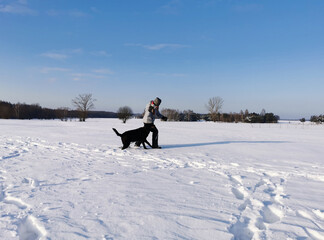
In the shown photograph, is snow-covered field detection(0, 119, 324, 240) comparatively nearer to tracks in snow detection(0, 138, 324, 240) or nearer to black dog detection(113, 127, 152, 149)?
tracks in snow detection(0, 138, 324, 240)

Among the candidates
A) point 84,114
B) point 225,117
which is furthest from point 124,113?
point 225,117

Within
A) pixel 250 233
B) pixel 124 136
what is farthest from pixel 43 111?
pixel 250 233

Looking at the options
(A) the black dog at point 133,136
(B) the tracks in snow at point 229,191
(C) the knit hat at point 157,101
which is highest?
(C) the knit hat at point 157,101

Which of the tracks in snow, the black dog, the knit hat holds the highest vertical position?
the knit hat

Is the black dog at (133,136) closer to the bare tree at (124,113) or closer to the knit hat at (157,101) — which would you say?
the knit hat at (157,101)

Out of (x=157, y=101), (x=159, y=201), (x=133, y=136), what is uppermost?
(x=157, y=101)

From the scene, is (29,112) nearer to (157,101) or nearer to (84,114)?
(84,114)

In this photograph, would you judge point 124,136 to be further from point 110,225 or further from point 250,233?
point 250,233

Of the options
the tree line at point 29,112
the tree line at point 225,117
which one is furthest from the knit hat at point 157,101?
the tree line at point 225,117

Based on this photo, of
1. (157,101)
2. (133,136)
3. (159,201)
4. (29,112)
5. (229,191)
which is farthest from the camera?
(29,112)

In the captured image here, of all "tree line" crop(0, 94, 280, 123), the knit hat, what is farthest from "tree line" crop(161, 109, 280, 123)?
the knit hat

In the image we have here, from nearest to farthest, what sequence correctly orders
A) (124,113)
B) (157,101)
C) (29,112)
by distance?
(157,101) < (124,113) < (29,112)

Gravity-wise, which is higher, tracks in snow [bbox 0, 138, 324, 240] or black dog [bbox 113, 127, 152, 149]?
black dog [bbox 113, 127, 152, 149]

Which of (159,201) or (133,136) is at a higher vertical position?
(133,136)
